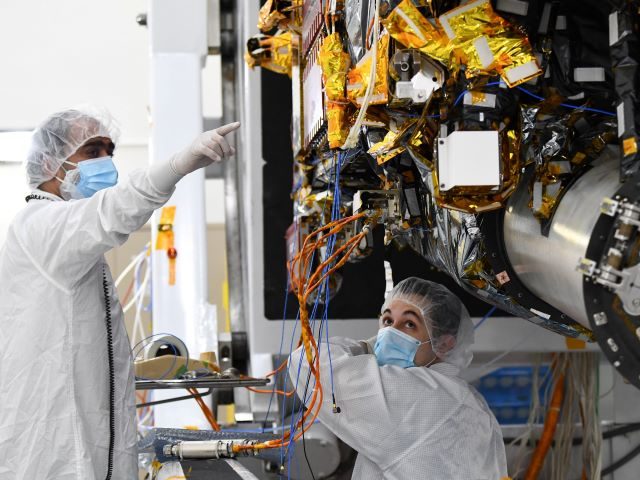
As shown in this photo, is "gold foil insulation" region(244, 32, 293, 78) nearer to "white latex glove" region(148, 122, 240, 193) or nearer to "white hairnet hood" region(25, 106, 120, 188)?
"white hairnet hood" region(25, 106, 120, 188)

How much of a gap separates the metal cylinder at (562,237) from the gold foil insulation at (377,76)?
298 millimetres

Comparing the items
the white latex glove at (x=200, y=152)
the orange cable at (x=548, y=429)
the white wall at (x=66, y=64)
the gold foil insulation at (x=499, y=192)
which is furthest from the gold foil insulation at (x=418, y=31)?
the white wall at (x=66, y=64)

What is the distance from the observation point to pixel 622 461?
3.26 m

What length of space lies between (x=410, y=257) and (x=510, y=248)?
1180mm

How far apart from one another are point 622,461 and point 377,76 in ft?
7.75

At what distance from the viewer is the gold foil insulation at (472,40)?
1.25 m

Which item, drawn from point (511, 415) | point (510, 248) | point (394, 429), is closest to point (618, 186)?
point (510, 248)

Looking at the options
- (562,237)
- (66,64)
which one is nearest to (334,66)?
(562,237)

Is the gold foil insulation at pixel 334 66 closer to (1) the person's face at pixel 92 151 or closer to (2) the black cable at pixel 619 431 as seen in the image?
(1) the person's face at pixel 92 151

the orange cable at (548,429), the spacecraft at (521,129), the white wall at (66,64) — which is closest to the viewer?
the spacecraft at (521,129)

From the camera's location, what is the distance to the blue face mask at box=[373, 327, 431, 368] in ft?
6.89

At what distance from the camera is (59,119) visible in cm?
202

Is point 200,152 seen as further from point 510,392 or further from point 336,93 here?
point 510,392

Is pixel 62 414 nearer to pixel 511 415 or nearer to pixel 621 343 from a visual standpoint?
pixel 621 343
